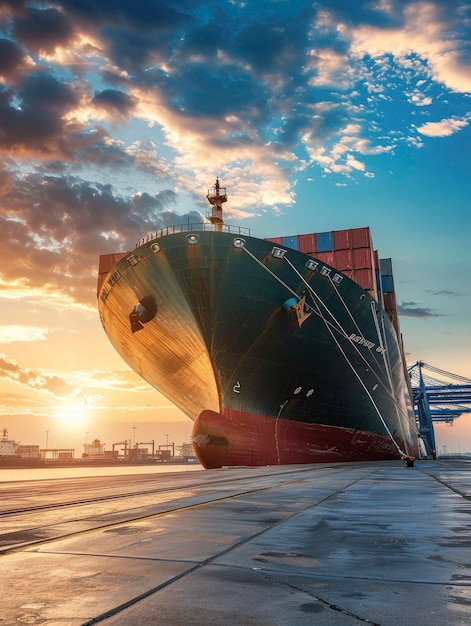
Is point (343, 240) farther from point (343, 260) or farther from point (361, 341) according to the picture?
point (361, 341)

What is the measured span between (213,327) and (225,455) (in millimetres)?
6683

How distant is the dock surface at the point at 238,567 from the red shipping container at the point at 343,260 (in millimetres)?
31612

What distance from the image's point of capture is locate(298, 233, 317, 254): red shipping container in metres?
39.3

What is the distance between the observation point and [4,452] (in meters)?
145

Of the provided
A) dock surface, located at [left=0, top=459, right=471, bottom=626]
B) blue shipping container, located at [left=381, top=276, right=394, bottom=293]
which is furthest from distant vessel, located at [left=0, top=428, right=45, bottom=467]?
dock surface, located at [left=0, top=459, right=471, bottom=626]

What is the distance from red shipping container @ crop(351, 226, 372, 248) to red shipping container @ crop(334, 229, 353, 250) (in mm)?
315

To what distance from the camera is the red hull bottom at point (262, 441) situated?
2470cm

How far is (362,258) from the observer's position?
3722 cm

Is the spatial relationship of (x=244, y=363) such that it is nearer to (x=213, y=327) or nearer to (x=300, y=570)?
(x=213, y=327)

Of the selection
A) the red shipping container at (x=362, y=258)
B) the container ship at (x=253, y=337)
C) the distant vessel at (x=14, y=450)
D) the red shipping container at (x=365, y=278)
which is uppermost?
the red shipping container at (x=362, y=258)

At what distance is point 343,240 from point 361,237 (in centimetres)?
142

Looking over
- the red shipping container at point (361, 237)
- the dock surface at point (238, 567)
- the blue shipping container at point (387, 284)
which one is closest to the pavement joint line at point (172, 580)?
the dock surface at point (238, 567)

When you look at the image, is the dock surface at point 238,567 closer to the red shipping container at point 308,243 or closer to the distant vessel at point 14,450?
the red shipping container at point 308,243

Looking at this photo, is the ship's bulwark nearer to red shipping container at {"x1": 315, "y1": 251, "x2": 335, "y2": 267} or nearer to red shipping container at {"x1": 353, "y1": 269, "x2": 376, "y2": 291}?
red shipping container at {"x1": 353, "y1": 269, "x2": 376, "y2": 291}
